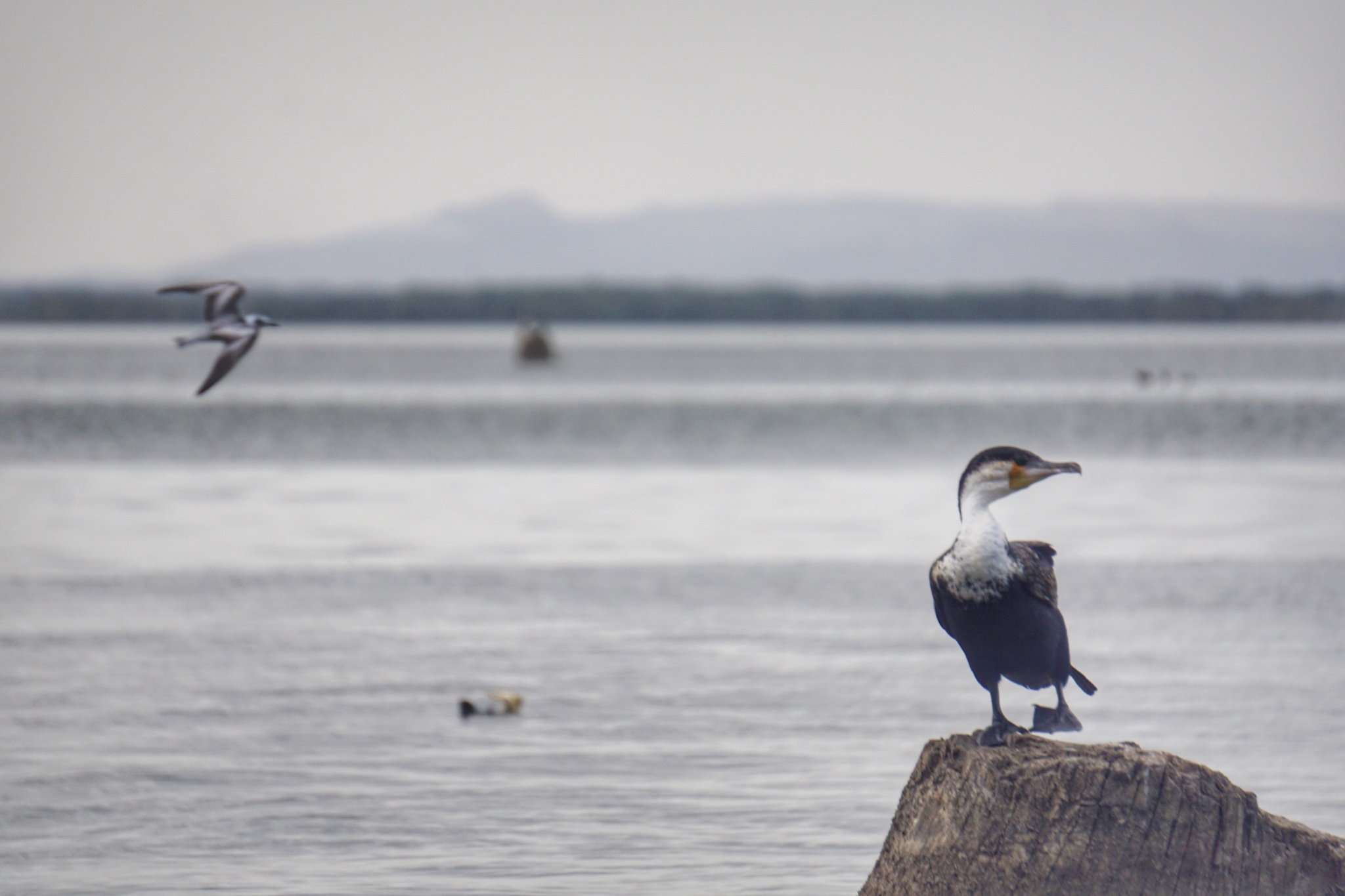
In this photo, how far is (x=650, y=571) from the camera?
1586 cm

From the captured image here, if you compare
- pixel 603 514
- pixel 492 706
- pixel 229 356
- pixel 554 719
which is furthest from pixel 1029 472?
pixel 603 514

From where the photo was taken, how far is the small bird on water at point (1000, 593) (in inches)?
200

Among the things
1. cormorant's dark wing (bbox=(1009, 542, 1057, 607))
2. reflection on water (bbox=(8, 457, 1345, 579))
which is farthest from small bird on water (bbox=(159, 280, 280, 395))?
reflection on water (bbox=(8, 457, 1345, 579))

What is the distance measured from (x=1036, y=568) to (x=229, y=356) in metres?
3.47

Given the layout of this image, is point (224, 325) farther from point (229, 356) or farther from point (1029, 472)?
point (1029, 472)

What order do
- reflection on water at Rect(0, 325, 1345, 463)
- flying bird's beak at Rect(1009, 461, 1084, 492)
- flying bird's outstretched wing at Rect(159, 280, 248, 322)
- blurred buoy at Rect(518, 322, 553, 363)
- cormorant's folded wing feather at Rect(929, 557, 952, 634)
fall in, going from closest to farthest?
flying bird's beak at Rect(1009, 461, 1084, 492) < cormorant's folded wing feather at Rect(929, 557, 952, 634) < flying bird's outstretched wing at Rect(159, 280, 248, 322) < reflection on water at Rect(0, 325, 1345, 463) < blurred buoy at Rect(518, 322, 553, 363)

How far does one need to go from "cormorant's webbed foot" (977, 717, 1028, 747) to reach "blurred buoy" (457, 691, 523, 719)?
5.13 metres

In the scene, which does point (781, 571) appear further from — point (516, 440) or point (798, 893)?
point (516, 440)

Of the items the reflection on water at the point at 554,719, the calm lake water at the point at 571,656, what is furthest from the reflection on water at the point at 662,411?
the reflection on water at the point at 554,719

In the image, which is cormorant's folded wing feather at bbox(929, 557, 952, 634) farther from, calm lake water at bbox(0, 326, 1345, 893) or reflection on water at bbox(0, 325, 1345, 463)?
reflection on water at bbox(0, 325, 1345, 463)

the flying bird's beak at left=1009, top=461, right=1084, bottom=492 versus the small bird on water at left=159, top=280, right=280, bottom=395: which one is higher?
the small bird on water at left=159, top=280, right=280, bottom=395

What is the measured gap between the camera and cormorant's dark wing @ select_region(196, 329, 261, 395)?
6723 millimetres

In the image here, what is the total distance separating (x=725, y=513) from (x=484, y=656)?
32.9ft

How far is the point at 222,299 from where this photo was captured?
24.5ft
